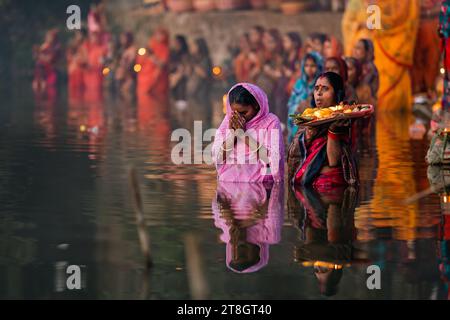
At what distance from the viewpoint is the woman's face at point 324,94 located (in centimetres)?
1446

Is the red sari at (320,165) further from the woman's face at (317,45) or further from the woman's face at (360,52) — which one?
the woman's face at (317,45)

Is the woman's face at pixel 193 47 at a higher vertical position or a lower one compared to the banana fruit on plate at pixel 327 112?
lower

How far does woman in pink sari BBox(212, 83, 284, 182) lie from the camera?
48.6 ft

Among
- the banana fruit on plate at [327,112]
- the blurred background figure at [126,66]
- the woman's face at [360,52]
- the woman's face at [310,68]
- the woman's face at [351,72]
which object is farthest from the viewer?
the blurred background figure at [126,66]

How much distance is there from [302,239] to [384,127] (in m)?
12.9

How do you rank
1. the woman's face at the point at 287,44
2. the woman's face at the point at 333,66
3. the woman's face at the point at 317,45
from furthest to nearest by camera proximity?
1. the woman's face at the point at 287,44
2. the woman's face at the point at 317,45
3. the woman's face at the point at 333,66

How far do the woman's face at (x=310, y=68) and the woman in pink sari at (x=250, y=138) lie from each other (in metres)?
4.79

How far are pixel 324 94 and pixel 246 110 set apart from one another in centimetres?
85

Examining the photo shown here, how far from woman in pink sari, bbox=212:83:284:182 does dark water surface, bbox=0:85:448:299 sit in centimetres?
38

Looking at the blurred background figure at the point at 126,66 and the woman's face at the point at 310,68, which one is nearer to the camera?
the woman's face at the point at 310,68

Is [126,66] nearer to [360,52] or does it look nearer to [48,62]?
[48,62]

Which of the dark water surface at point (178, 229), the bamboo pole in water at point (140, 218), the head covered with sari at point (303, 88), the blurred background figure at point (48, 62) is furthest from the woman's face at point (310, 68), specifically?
the blurred background figure at point (48, 62)
